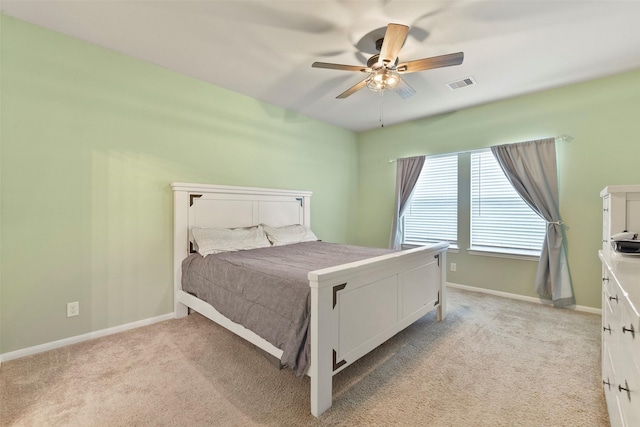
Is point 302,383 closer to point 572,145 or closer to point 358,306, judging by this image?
point 358,306

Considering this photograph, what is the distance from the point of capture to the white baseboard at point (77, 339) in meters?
2.13

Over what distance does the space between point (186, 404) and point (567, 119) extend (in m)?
4.57

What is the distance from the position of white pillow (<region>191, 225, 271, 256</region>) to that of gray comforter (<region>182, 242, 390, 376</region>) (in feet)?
0.34

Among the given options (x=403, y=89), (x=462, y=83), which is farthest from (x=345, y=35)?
(x=462, y=83)

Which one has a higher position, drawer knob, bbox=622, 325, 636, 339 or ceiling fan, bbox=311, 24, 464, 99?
ceiling fan, bbox=311, 24, 464, 99

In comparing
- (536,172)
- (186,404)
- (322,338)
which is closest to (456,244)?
(536,172)

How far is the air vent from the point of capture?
120 inches

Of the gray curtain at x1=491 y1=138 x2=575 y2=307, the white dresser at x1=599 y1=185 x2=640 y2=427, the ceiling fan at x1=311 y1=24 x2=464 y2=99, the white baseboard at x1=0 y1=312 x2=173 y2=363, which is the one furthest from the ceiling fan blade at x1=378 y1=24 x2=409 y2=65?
the white baseboard at x1=0 y1=312 x2=173 y2=363

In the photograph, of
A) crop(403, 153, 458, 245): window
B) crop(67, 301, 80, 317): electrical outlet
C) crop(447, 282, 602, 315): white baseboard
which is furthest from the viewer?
crop(403, 153, 458, 245): window

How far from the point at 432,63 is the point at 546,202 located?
244cm

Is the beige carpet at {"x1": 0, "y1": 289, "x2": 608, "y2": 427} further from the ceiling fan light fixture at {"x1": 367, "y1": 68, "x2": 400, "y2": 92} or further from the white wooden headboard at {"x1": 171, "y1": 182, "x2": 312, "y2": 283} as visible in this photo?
the ceiling fan light fixture at {"x1": 367, "y1": 68, "x2": 400, "y2": 92}

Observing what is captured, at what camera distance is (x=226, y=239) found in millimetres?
2949

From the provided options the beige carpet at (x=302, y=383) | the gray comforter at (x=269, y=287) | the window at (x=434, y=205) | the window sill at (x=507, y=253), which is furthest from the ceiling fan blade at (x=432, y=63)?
the window sill at (x=507, y=253)

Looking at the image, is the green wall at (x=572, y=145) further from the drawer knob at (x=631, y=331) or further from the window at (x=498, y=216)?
the drawer knob at (x=631, y=331)
